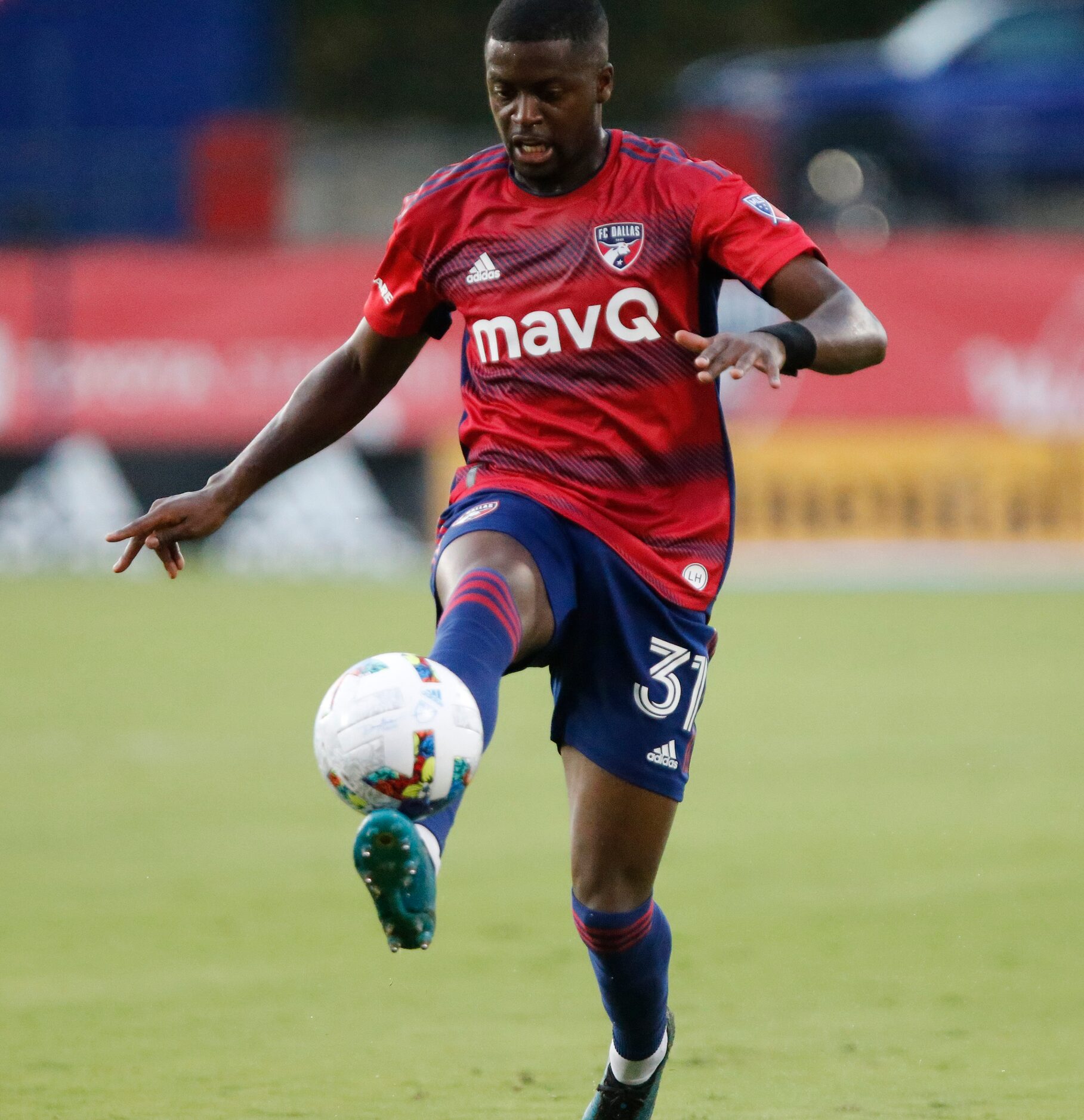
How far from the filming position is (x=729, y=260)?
469cm

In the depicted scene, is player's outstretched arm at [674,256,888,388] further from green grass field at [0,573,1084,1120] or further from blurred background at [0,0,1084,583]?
blurred background at [0,0,1084,583]

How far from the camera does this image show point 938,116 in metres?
22.9

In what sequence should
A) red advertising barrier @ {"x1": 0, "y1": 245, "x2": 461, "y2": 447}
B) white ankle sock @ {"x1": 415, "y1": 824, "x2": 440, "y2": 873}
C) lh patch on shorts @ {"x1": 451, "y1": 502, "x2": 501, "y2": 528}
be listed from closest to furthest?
white ankle sock @ {"x1": 415, "y1": 824, "x2": 440, "y2": 873} < lh patch on shorts @ {"x1": 451, "y1": 502, "x2": 501, "y2": 528} < red advertising barrier @ {"x1": 0, "y1": 245, "x2": 461, "y2": 447}

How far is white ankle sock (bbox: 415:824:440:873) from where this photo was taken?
3920mm

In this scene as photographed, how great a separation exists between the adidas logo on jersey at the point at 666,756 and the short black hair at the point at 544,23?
159 cm

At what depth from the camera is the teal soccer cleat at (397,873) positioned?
377cm

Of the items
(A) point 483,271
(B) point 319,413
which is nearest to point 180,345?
(B) point 319,413

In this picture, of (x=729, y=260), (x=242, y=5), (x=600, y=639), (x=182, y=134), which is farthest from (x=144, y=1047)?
(x=242, y=5)

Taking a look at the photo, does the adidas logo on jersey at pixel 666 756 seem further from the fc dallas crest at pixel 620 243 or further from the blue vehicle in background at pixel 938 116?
the blue vehicle in background at pixel 938 116

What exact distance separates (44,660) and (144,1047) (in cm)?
800

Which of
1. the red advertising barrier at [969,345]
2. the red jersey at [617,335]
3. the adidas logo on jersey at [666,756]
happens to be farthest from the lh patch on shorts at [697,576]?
the red advertising barrier at [969,345]

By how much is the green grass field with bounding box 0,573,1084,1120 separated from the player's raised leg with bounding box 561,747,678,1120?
20 cm

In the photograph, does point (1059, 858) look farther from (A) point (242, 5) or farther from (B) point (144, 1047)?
(A) point (242, 5)

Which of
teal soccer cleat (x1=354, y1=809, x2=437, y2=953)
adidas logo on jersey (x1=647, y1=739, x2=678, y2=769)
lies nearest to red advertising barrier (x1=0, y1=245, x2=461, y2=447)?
adidas logo on jersey (x1=647, y1=739, x2=678, y2=769)
